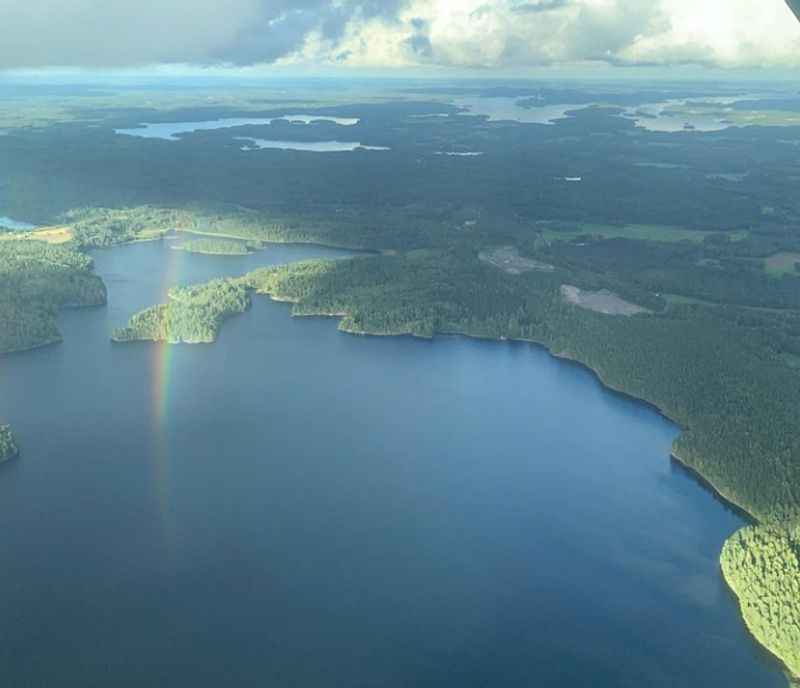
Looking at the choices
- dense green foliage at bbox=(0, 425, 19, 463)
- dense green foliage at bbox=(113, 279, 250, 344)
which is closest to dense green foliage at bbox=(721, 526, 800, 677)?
dense green foliage at bbox=(0, 425, 19, 463)

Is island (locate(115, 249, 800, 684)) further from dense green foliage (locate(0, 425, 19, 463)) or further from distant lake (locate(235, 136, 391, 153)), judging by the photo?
distant lake (locate(235, 136, 391, 153))

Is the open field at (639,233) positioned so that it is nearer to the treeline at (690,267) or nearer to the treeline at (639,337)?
the treeline at (690,267)

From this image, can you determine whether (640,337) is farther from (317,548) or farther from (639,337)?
(317,548)

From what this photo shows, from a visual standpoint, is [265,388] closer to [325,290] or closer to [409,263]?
[325,290]

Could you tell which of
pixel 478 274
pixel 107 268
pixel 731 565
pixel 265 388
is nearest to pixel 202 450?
pixel 265 388

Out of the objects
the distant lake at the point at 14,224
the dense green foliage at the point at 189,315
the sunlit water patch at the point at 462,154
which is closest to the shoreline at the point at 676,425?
the dense green foliage at the point at 189,315
